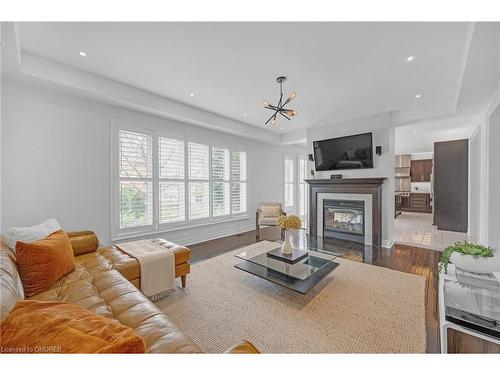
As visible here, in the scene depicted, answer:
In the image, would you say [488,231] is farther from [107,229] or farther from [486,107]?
[107,229]

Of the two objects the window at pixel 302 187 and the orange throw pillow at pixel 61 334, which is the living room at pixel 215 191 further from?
the window at pixel 302 187

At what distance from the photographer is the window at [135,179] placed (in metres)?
3.51

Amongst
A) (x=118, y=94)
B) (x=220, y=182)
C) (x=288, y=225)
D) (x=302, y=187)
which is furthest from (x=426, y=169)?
(x=118, y=94)

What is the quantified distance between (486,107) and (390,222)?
2471 mm

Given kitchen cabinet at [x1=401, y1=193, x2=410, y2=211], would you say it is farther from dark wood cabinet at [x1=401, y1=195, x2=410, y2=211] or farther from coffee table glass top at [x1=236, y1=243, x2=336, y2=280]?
coffee table glass top at [x1=236, y1=243, x2=336, y2=280]

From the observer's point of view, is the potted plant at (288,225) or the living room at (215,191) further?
the potted plant at (288,225)

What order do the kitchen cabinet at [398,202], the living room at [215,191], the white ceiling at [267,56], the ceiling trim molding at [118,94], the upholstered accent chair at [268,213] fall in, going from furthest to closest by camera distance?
the kitchen cabinet at [398,202]
the upholstered accent chair at [268,213]
the ceiling trim molding at [118,94]
the white ceiling at [267,56]
the living room at [215,191]

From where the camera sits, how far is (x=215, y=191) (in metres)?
4.94

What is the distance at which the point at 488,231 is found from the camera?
133 inches

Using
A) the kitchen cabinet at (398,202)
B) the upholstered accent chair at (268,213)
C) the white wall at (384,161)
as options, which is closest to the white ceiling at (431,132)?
the white wall at (384,161)

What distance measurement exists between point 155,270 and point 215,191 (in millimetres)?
2833

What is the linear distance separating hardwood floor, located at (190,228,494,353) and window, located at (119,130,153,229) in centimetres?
121

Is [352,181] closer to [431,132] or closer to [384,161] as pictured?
[384,161]

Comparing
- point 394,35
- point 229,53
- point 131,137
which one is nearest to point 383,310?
point 394,35
